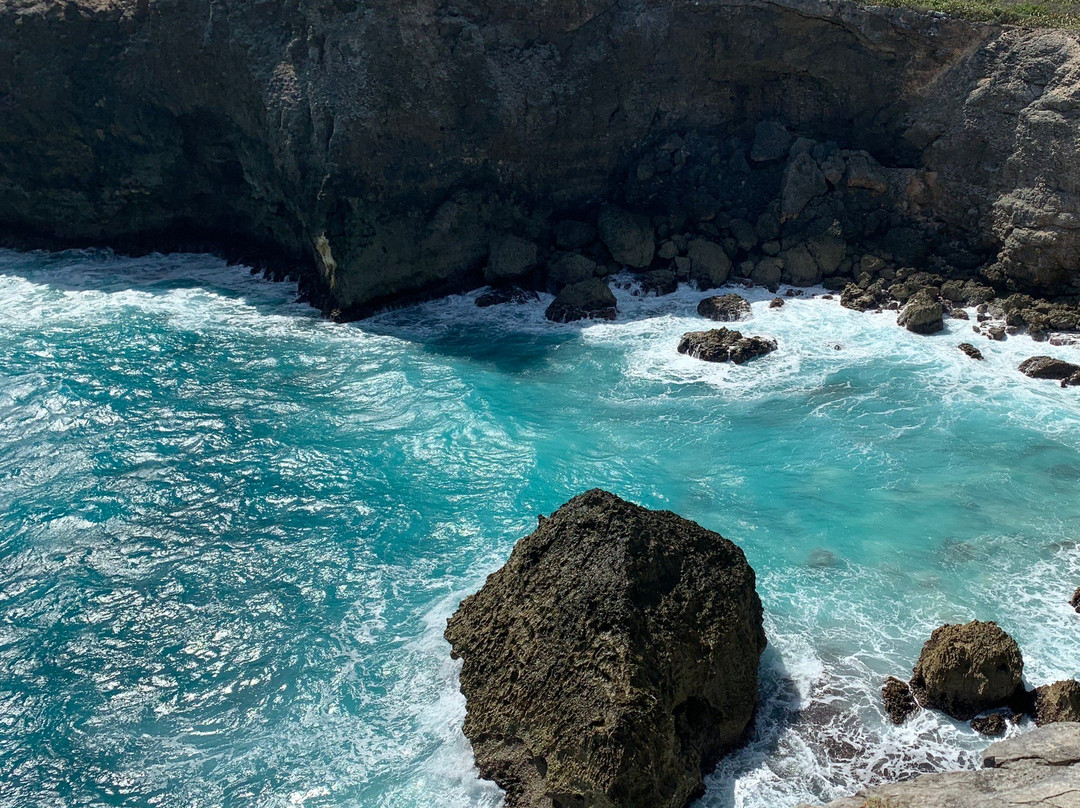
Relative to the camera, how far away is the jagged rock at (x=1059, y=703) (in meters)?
13.4

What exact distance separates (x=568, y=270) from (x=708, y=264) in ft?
17.1

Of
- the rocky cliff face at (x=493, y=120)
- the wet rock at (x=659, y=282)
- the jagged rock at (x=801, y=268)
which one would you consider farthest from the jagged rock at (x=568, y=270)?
the jagged rock at (x=801, y=268)

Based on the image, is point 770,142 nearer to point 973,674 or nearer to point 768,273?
point 768,273

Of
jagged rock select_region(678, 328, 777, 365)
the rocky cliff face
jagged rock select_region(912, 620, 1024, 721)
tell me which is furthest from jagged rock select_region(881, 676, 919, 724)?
the rocky cliff face

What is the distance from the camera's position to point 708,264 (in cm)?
3178

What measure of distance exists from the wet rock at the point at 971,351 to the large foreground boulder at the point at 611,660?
616 inches

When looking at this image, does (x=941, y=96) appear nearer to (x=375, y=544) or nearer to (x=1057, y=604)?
(x=1057, y=604)

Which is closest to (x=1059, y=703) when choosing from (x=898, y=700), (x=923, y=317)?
(x=898, y=700)

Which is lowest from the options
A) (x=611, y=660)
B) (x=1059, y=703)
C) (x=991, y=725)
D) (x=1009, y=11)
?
(x=991, y=725)

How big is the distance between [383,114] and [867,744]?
24.8m

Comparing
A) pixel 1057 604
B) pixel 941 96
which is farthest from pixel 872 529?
pixel 941 96

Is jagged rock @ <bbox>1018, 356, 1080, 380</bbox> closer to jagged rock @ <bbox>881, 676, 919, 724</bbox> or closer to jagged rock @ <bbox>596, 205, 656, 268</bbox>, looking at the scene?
jagged rock @ <bbox>596, 205, 656, 268</bbox>

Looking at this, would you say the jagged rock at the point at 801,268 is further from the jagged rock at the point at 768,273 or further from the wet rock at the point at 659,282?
the wet rock at the point at 659,282

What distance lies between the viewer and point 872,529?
18906 mm
